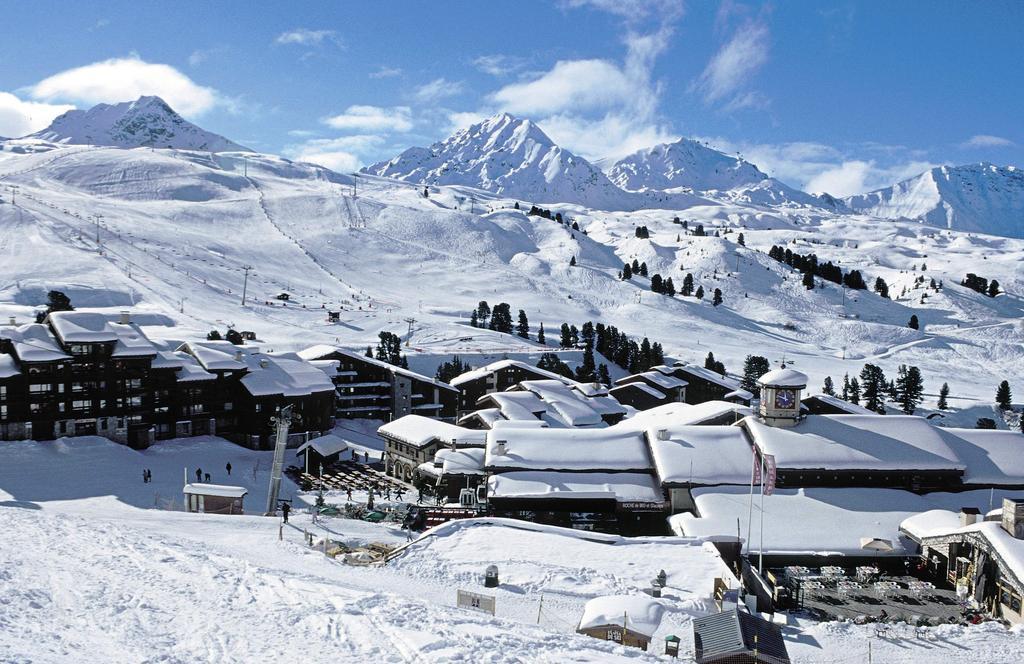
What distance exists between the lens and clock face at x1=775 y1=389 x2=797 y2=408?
42031 mm

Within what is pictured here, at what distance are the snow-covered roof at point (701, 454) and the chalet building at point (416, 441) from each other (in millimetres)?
12463

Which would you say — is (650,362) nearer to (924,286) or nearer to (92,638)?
(92,638)

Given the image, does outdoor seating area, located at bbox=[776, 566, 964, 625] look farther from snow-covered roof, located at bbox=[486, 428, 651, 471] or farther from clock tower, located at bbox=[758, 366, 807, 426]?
clock tower, located at bbox=[758, 366, 807, 426]

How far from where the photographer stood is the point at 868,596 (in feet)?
88.3

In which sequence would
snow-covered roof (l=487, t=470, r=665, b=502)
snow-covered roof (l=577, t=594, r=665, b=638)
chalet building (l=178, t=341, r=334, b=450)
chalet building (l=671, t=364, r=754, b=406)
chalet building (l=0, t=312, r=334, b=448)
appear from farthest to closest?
1. chalet building (l=671, t=364, r=754, b=406)
2. chalet building (l=178, t=341, r=334, b=450)
3. chalet building (l=0, t=312, r=334, b=448)
4. snow-covered roof (l=487, t=470, r=665, b=502)
5. snow-covered roof (l=577, t=594, r=665, b=638)

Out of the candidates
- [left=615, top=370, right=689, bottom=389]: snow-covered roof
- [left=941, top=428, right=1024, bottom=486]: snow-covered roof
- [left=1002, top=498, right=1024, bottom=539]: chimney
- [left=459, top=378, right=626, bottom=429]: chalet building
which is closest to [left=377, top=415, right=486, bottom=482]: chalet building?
[left=459, top=378, right=626, bottom=429]: chalet building

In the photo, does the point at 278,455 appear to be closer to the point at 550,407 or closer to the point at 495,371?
the point at 550,407

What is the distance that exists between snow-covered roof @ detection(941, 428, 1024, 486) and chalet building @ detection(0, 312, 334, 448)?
45.1m

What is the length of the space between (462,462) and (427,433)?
9983 millimetres

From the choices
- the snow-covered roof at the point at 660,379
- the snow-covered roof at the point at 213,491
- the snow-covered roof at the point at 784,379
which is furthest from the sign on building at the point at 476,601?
the snow-covered roof at the point at 660,379

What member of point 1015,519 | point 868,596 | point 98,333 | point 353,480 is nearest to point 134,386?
point 98,333

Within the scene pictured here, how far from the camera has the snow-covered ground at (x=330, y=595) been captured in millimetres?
16906

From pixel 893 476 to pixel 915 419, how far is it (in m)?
5.43

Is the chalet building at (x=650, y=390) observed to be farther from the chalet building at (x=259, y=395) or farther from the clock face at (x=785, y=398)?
the clock face at (x=785, y=398)
